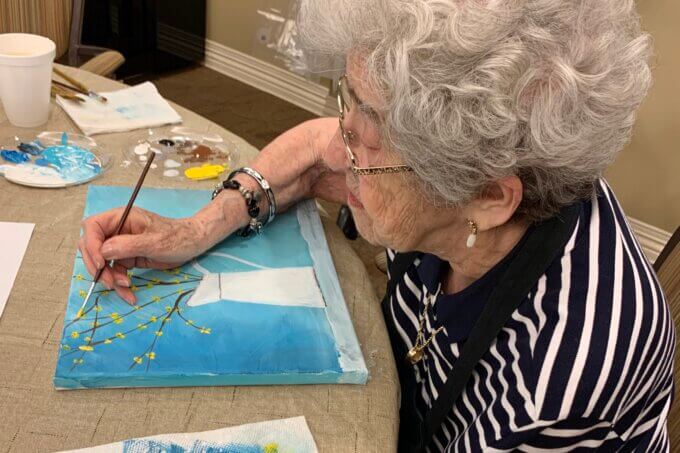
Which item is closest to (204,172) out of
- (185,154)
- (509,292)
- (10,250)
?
(185,154)

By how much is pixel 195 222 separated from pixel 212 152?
33 cm

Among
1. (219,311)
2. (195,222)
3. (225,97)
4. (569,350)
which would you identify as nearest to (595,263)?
(569,350)

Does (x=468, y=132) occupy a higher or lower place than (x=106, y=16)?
higher

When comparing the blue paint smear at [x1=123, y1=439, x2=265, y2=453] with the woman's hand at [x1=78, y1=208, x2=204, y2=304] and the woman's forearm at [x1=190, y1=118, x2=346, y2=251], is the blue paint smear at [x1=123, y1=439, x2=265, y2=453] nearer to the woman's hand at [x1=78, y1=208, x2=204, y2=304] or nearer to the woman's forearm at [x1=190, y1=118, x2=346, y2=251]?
the woman's hand at [x1=78, y1=208, x2=204, y2=304]

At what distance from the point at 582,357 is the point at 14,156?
3.58ft

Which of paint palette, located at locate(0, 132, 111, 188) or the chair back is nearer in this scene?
paint palette, located at locate(0, 132, 111, 188)

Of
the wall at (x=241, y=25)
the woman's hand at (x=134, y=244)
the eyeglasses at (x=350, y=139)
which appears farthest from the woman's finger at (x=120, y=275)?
the wall at (x=241, y=25)

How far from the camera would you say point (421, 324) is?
1124 millimetres

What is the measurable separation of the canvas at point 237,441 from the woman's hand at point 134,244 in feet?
0.80

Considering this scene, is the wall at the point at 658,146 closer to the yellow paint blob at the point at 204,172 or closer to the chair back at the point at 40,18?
the yellow paint blob at the point at 204,172

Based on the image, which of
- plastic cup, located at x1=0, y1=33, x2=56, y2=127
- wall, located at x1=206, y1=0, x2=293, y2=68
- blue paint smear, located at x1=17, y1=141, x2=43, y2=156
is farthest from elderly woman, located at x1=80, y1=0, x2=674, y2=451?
wall, located at x1=206, y1=0, x2=293, y2=68

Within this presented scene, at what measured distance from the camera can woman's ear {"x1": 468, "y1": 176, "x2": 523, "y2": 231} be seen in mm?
838

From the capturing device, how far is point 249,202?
1179mm

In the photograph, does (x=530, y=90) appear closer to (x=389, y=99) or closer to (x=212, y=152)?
(x=389, y=99)
